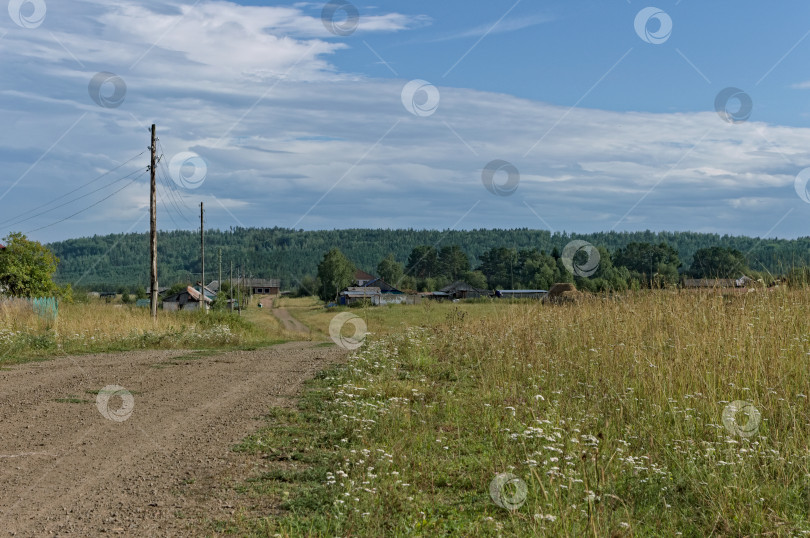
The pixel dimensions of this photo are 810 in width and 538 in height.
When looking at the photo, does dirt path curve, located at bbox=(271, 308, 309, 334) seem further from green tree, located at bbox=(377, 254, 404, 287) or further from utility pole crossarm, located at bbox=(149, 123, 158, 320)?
green tree, located at bbox=(377, 254, 404, 287)

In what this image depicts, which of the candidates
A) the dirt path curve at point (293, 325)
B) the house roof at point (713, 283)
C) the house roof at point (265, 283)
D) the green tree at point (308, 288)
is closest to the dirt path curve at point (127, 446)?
the house roof at point (713, 283)

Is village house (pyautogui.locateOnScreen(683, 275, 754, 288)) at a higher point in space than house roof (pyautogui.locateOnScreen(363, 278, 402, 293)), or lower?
higher

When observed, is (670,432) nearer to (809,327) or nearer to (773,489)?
(773,489)

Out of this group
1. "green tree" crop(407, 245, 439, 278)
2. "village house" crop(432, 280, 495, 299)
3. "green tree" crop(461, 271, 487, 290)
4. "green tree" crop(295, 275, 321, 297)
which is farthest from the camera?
"green tree" crop(407, 245, 439, 278)

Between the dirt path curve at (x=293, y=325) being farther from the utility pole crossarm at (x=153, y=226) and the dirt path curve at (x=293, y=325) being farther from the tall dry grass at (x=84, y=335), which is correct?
the tall dry grass at (x=84, y=335)

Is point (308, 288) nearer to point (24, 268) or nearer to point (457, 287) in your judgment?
point (457, 287)

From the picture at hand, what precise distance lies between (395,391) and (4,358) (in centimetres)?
984

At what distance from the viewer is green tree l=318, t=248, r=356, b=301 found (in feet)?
419

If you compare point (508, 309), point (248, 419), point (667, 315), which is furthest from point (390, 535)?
point (508, 309)

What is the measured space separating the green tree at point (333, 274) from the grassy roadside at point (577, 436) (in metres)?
116

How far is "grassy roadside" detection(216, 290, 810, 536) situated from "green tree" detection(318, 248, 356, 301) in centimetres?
11632

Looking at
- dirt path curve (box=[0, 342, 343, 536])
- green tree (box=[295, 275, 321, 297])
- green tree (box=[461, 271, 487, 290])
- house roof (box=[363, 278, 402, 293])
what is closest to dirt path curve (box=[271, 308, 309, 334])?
dirt path curve (box=[0, 342, 343, 536])

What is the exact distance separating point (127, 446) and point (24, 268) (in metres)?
26.9

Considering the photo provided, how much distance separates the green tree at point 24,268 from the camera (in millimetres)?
29562
